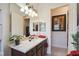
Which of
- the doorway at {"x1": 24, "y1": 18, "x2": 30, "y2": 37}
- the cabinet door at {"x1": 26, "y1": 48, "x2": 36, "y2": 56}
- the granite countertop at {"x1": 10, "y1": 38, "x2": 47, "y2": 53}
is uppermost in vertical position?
the doorway at {"x1": 24, "y1": 18, "x2": 30, "y2": 37}

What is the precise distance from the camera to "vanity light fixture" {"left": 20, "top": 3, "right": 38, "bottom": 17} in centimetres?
185

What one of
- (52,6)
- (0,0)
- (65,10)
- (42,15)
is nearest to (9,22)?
(0,0)

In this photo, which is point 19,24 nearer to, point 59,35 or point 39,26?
point 39,26

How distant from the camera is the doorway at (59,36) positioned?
181cm

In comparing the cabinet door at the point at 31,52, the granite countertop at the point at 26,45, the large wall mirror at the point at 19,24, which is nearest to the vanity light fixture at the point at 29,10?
the large wall mirror at the point at 19,24

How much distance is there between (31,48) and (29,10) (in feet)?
1.75

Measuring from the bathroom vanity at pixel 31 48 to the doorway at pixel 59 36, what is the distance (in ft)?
0.47

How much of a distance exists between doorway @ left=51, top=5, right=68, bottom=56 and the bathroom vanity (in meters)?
0.14

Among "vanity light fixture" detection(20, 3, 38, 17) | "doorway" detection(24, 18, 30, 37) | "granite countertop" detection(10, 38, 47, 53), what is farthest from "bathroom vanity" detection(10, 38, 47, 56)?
"vanity light fixture" detection(20, 3, 38, 17)

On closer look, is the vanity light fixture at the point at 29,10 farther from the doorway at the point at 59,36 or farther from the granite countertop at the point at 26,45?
the granite countertop at the point at 26,45

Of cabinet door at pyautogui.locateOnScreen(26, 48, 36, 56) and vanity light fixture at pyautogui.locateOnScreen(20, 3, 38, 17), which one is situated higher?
vanity light fixture at pyautogui.locateOnScreen(20, 3, 38, 17)

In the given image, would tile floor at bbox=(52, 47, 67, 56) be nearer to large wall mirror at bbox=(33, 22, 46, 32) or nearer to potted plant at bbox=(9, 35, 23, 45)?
large wall mirror at bbox=(33, 22, 46, 32)

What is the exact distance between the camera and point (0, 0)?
5.89ft

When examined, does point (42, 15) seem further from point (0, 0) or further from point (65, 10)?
point (0, 0)
